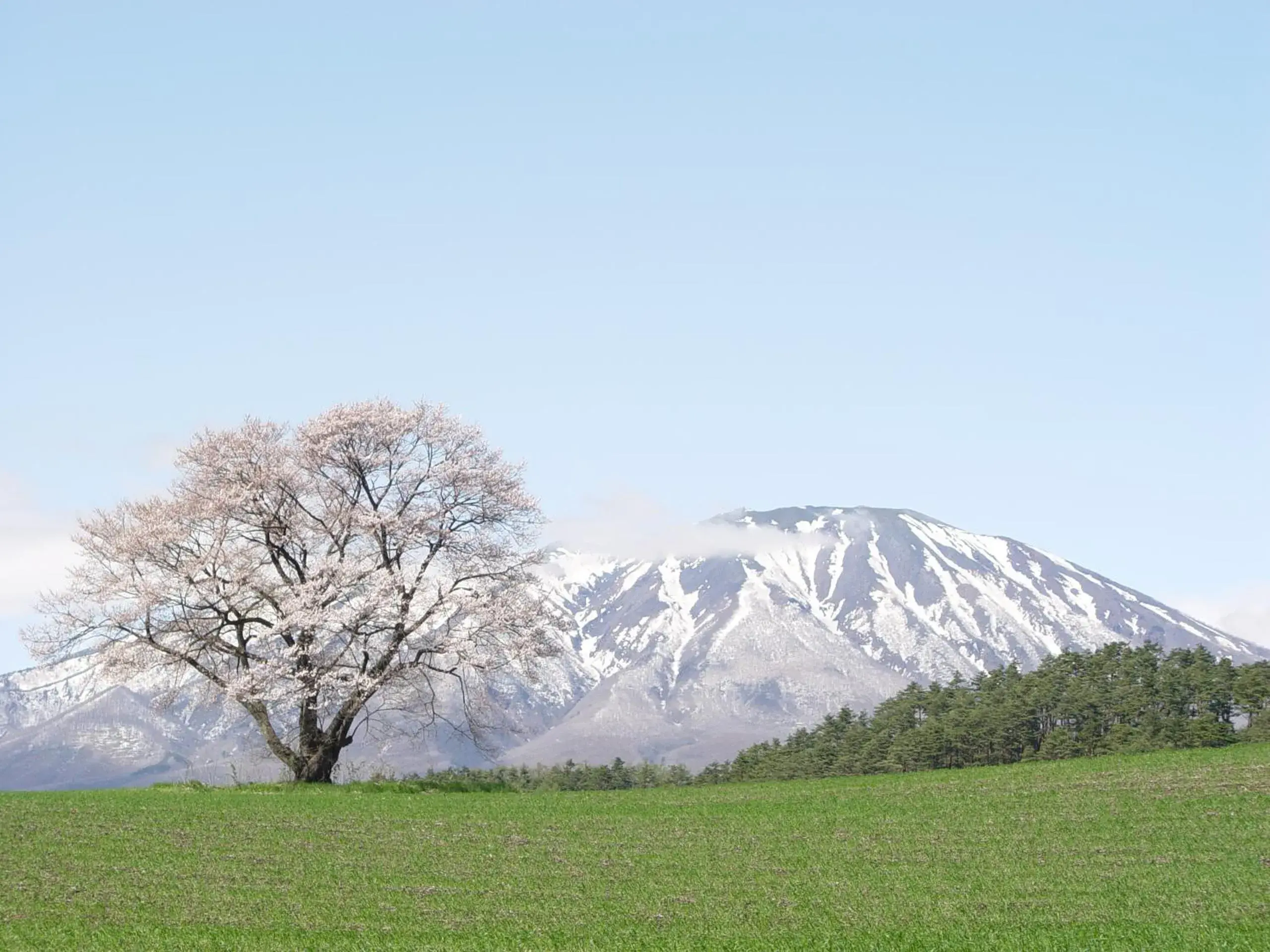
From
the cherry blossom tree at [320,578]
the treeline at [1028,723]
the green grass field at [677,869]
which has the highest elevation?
the cherry blossom tree at [320,578]

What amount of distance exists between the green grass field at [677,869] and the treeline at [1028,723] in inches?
549

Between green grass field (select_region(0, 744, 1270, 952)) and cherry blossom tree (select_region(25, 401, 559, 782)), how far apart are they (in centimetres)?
999

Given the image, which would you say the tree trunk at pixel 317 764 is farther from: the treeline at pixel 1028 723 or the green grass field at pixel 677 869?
the green grass field at pixel 677 869

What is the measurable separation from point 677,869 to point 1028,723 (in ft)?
128

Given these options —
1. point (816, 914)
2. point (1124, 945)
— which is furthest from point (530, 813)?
point (1124, 945)

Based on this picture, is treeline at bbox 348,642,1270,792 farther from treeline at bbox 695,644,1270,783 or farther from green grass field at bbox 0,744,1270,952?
green grass field at bbox 0,744,1270,952

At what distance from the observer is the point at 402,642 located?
50656 mm

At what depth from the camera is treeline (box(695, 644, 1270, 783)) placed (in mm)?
55344

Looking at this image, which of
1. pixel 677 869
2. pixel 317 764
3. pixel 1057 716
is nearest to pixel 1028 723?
pixel 1057 716

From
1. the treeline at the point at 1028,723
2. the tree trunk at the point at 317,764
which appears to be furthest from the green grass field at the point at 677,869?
the treeline at the point at 1028,723

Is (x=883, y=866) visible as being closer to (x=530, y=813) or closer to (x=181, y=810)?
(x=530, y=813)

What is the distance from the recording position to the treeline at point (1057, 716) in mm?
55344

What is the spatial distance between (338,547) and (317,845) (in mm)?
23248

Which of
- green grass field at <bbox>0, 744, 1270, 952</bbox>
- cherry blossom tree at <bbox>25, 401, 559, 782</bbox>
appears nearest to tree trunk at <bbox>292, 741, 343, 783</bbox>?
cherry blossom tree at <bbox>25, 401, 559, 782</bbox>
